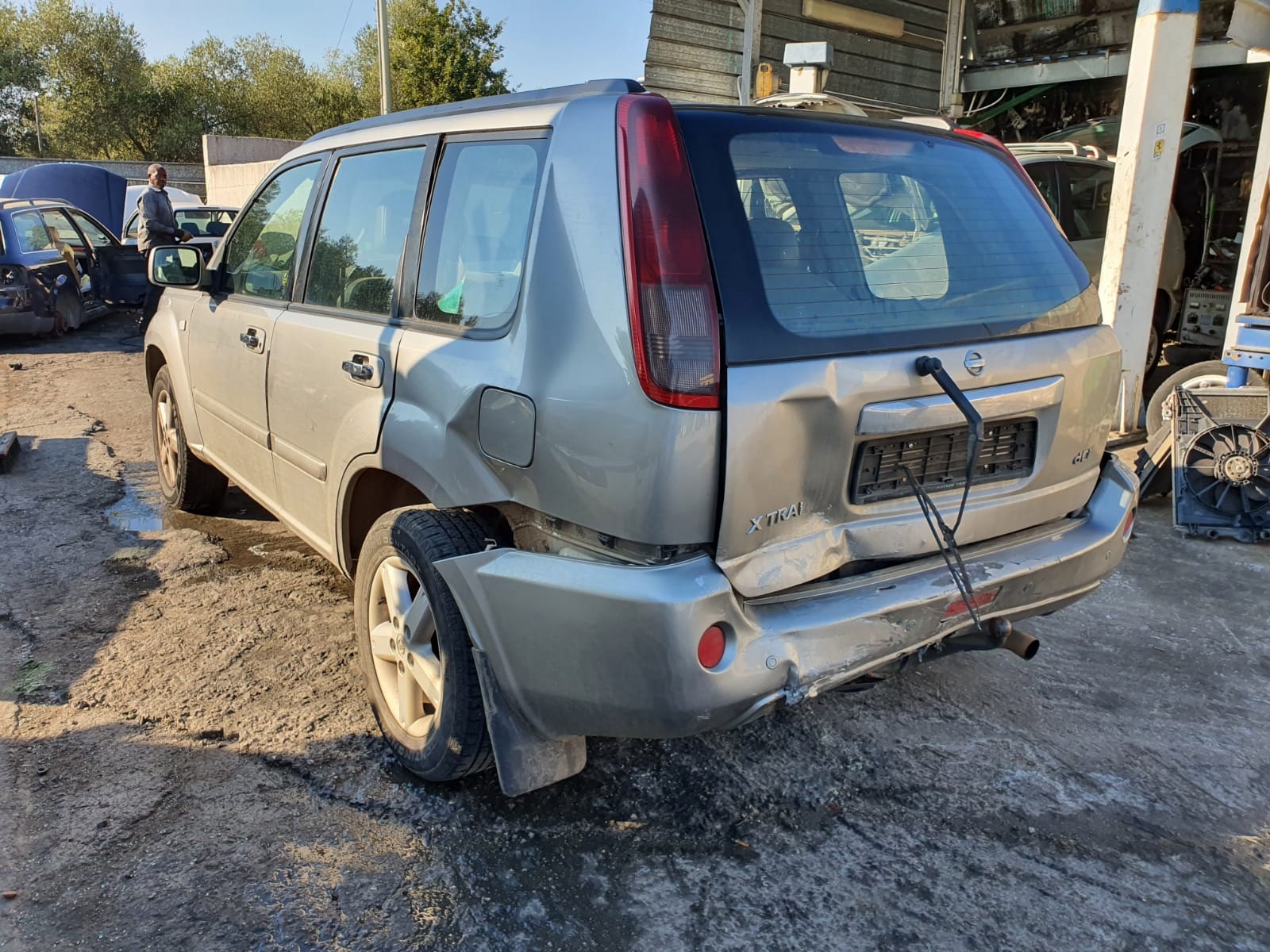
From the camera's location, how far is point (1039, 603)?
9.00ft

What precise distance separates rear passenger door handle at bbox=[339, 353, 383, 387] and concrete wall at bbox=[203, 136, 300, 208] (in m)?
24.2

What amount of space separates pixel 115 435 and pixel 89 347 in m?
4.22

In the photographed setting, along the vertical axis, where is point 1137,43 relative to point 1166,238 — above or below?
above

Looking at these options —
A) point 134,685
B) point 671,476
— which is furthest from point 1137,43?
point 134,685

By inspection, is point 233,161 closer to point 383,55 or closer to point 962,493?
point 383,55

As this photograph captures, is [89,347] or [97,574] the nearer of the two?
[97,574]

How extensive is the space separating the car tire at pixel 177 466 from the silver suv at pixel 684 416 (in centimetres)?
215

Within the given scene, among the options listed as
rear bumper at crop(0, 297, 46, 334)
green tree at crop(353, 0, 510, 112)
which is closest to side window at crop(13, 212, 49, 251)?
rear bumper at crop(0, 297, 46, 334)

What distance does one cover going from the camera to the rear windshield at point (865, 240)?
221 centimetres

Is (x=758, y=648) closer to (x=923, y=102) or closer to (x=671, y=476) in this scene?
(x=671, y=476)

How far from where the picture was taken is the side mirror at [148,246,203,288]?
4.33m

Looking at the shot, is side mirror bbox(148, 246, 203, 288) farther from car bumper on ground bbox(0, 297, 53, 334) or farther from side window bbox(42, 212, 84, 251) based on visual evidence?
side window bbox(42, 212, 84, 251)

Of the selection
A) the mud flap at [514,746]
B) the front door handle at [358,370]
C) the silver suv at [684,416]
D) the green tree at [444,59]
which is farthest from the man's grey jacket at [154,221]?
the green tree at [444,59]

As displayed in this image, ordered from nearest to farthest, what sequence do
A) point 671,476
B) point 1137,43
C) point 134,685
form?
point 671,476
point 134,685
point 1137,43
